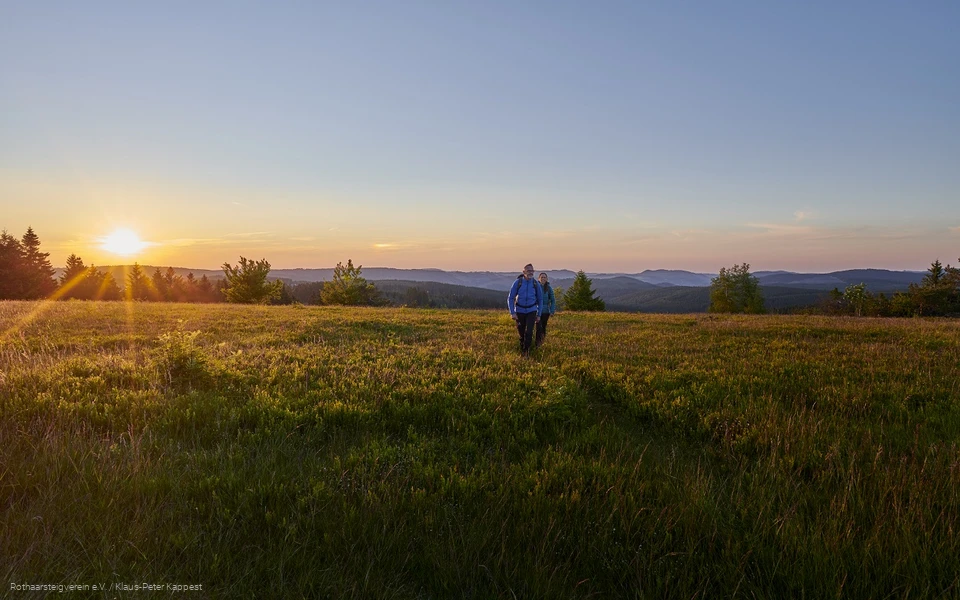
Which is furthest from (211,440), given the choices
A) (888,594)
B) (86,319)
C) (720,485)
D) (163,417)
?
(86,319)

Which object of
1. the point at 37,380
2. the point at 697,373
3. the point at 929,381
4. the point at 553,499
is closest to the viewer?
the point at 553,499

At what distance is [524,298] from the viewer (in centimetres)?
1184


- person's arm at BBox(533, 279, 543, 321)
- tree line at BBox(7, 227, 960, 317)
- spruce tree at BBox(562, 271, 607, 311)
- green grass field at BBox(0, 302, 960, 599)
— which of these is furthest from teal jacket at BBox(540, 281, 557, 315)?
spruce tree at BBox(562, 271, 607, 311)

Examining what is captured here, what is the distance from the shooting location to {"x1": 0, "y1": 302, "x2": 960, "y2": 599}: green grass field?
8.54 ft

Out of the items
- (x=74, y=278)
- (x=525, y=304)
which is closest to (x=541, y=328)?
(x=525, y=304)

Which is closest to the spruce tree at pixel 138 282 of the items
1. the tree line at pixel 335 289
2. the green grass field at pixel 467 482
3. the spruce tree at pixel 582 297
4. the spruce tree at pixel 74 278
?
the tree line at pixel 335 289

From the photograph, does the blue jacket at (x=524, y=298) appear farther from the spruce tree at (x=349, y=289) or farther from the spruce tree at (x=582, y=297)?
the spruce tree at (x=582, y=297)

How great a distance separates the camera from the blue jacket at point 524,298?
11.8 metres

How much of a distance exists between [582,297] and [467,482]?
2360 inches

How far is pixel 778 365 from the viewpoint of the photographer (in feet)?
29.7

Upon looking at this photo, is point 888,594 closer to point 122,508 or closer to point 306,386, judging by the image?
point 122,508

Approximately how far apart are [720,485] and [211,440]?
17.7 ft

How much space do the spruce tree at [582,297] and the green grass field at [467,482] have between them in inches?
2113

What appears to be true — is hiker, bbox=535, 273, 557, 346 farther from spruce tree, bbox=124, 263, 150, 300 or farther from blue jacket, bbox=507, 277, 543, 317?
spruce tree, bbox=124, 263, 150, 300
